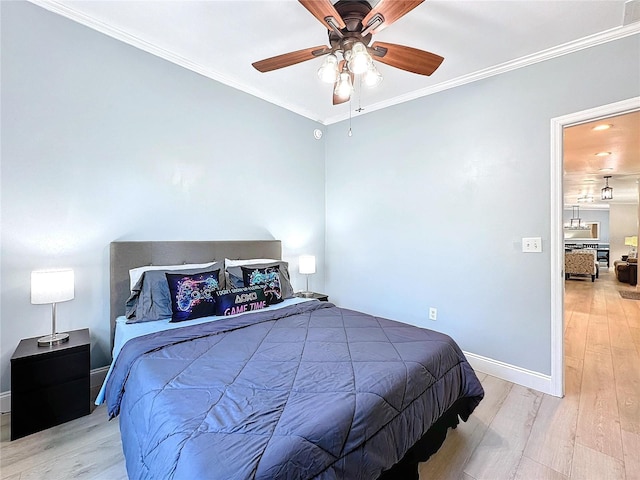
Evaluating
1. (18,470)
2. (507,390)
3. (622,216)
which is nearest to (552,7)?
(507,390)

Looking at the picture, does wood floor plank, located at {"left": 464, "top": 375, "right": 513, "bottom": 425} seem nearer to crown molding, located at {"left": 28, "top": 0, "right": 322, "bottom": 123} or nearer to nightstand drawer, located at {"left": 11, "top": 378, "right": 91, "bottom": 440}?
nightstand drawer, located at {"left": 11, "top": 378, "right": 91, "bottom": 440}

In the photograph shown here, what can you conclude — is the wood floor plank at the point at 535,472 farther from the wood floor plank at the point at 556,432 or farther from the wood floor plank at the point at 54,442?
the wood floor plank at the point at 54,442

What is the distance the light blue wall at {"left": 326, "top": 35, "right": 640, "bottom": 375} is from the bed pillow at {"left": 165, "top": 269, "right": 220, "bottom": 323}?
202cm

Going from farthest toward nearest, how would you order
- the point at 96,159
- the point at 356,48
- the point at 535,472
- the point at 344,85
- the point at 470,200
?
the point at 470,200
the point at 96,159
the point at 344,85
the point at 356,48
the point at 535,472

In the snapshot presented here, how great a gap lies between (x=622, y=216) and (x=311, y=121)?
38.0ft

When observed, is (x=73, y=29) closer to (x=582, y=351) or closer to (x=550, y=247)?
(x=550, y=247)

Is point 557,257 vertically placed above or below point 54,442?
above

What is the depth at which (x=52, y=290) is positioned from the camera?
2.01m

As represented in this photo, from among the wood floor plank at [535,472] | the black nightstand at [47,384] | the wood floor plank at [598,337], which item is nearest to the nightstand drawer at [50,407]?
the black nightstand at [47,384]

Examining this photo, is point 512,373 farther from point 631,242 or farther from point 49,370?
point 631,242

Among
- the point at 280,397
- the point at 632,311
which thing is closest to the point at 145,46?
the point at 280,397

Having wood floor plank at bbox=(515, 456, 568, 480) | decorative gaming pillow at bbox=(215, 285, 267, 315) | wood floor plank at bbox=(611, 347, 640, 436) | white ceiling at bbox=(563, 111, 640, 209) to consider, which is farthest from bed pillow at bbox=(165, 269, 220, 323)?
white ceiling at bbox=(563, 111, 640, 209)

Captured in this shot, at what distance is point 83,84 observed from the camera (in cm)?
235

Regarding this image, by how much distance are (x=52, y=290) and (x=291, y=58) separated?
7.31 feet
